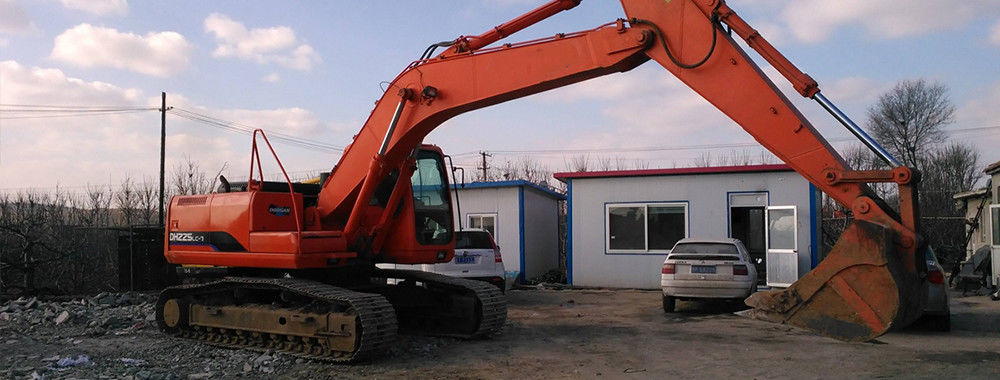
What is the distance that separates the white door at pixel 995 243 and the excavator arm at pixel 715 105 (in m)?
14.4

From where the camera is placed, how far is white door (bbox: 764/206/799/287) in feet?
55.3

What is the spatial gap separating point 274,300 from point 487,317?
2.78m

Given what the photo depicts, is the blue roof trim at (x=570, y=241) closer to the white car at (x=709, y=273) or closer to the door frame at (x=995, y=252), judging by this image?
the white car at (x=709, y=273)

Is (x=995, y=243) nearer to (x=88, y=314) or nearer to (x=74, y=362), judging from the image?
(x=74, y=362)

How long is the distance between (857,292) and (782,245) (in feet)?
38.4

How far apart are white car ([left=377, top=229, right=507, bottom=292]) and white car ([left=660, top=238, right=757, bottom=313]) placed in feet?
10.6

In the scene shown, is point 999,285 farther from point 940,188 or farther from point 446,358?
point 940,188

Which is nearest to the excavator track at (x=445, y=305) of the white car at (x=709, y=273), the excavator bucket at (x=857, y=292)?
the white car at (x=709, y=273)

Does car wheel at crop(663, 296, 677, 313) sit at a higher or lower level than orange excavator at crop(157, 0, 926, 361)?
lower

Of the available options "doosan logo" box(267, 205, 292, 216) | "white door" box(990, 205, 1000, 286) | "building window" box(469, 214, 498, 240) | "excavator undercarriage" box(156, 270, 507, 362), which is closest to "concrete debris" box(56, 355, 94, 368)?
"excavator undercarriage" box(156, 270, 507, 362)

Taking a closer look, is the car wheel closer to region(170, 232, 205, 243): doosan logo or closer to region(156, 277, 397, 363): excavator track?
region(156, 277, 397, 363): excavator track

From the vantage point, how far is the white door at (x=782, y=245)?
16844 millimetres

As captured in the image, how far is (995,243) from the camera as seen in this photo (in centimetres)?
1794

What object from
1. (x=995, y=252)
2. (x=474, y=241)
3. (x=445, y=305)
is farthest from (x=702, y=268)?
(x=995, y=252)
